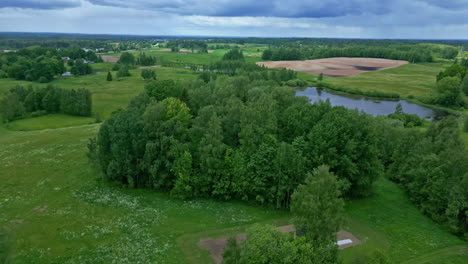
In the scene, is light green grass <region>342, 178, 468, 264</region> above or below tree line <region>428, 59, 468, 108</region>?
below

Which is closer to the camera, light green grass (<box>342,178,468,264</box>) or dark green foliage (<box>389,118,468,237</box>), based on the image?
light green grass (<box>342,178,468,264</box>)

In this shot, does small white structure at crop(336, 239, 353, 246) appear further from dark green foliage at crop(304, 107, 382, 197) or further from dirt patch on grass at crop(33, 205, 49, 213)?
dirt patch on grass at crop(33, 205, 49, 213)

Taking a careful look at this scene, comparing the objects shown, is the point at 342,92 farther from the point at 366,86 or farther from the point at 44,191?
the point at 44,191

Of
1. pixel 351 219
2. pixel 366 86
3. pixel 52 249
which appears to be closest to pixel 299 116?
pixel 351 219

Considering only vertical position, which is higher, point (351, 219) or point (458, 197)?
point (458, 197)

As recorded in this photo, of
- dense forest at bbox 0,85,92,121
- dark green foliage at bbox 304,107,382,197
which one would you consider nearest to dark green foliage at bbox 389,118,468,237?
dark green foliage at bbox 304,107,382,197

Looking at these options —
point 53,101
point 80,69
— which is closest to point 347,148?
point 53,101

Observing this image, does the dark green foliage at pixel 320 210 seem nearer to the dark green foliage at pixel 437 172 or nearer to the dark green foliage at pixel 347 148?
the dark green foliage at pixel 347 148
